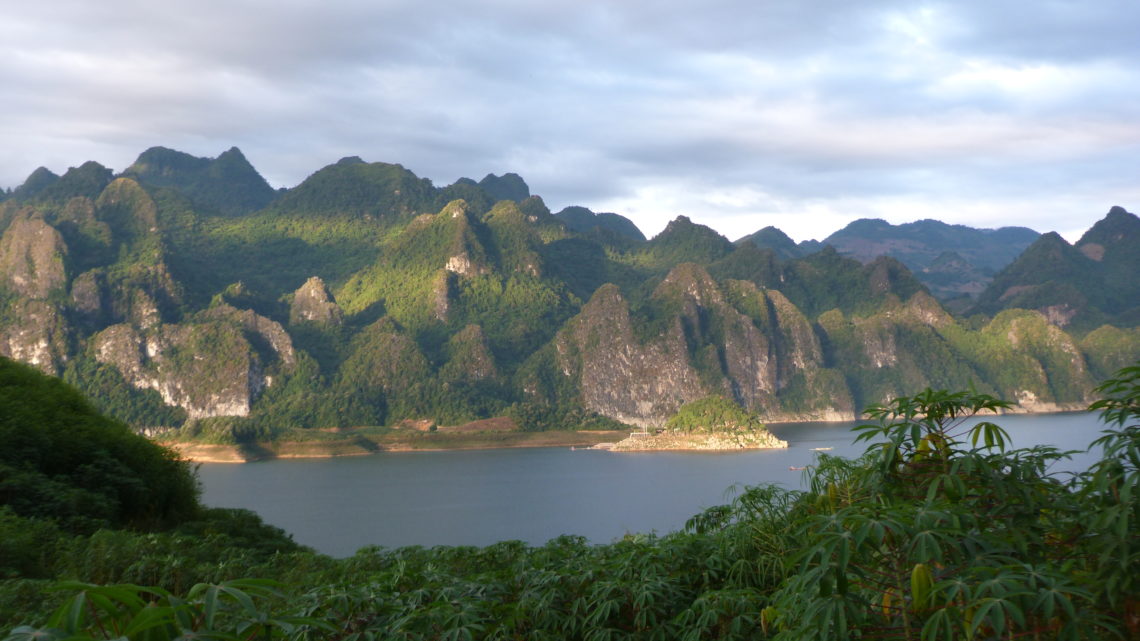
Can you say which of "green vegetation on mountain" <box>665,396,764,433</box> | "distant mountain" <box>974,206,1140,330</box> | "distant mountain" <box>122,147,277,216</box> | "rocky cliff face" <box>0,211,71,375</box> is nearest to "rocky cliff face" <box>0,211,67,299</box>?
"rocky cliff face" <box>0,211,71,375</box>

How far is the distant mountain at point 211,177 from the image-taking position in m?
186

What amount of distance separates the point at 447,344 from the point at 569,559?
11681 centimetres

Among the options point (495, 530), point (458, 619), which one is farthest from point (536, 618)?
point (495, 530)

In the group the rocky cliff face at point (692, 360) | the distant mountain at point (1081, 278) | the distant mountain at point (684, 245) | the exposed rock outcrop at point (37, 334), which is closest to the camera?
the exposed rock outcrop at point (37, 334)

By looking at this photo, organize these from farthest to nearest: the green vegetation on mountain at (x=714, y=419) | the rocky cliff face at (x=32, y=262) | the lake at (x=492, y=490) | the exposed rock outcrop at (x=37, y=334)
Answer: the rocky cliff face at (x=32, y=262), the exposed rock outcrop at (x=37, y=334), the green vegetation on mountain at (x=714, y=419), the lake at (x=492, y=490)

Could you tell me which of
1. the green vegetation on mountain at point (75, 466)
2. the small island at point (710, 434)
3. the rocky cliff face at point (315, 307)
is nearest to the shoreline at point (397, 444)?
the small island at point (710, 434)

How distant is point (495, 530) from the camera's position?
42.8m

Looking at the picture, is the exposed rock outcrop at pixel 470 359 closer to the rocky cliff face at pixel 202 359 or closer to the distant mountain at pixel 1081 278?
the rocky cliff face at pixel 202 359

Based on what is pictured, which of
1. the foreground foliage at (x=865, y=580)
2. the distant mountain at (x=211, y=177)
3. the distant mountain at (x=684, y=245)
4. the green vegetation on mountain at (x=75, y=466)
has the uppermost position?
the distant mountain at (x=211, y=177)

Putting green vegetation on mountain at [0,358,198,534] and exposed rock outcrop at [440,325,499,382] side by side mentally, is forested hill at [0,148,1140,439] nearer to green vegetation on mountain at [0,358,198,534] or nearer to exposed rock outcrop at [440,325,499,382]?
exposed rock outcrop at [440,325,499,382]

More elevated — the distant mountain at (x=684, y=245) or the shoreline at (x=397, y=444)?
the distant mountain at (x=684, y=245)

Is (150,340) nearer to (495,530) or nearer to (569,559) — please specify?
(495,530)

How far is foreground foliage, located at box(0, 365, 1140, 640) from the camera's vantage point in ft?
6.66

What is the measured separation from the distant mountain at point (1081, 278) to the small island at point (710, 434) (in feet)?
291
